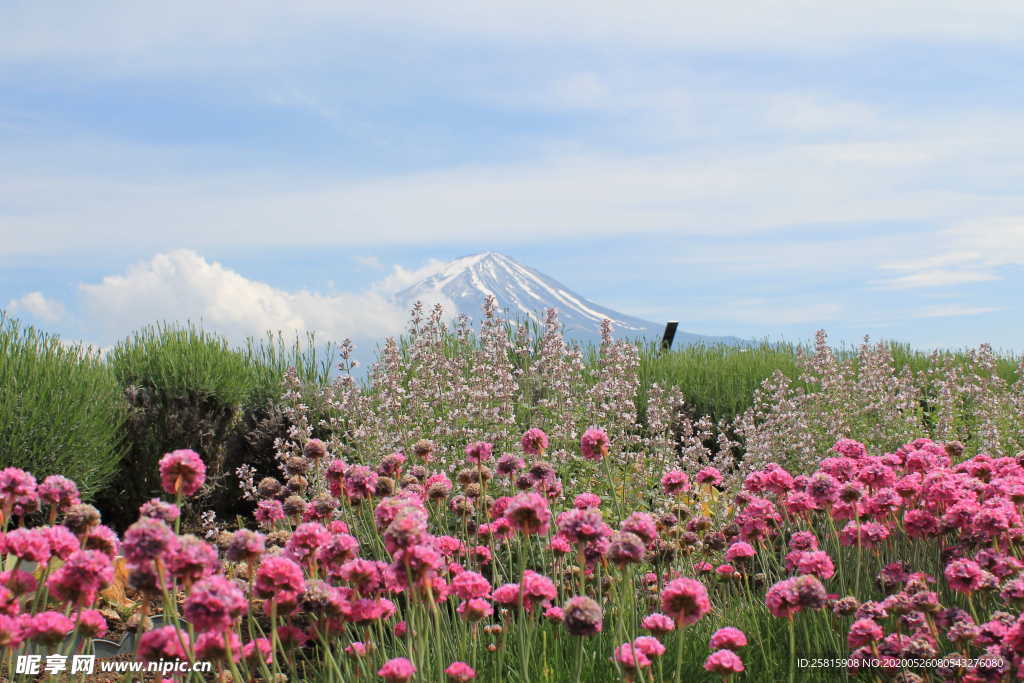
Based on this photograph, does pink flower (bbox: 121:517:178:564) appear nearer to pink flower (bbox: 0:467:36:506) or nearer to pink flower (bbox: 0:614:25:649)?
pink flower (bbox: 0:614:25:649)

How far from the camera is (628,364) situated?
799cm

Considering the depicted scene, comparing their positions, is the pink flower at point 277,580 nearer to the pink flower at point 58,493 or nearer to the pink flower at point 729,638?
the pink flower at point 58,493

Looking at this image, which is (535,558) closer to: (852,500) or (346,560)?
(852,500)

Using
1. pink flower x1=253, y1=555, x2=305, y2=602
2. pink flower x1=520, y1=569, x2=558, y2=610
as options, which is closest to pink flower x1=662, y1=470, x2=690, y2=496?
pink flower x1=520, y1=569, x2=558, y2=610

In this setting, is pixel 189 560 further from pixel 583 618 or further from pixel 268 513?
pixel 268 513

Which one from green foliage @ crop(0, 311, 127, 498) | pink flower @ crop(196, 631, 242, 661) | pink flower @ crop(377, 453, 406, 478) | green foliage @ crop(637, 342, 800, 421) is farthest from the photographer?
green foliage @ crop(637, 342, 800, 421)

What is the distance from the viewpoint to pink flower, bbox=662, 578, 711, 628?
2611 mm

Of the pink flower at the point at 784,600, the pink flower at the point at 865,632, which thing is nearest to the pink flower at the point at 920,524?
the pink flower at the point at 865,632

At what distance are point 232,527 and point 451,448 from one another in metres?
2.78

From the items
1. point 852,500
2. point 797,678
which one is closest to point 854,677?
point 797,678

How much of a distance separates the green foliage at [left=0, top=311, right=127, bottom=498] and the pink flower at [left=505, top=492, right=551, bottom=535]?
5094mm

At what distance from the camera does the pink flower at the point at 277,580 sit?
Result: 238 cm

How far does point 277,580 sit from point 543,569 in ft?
8.02

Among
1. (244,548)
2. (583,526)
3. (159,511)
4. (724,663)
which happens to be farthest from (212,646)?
(724,663)
